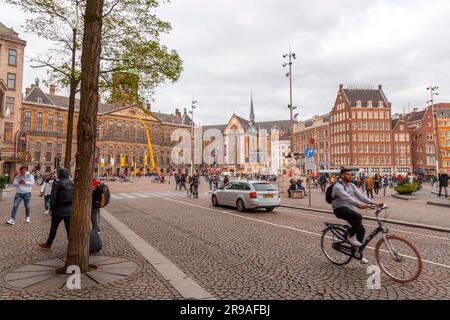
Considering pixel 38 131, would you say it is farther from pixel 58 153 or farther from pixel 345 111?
pixel 345 111

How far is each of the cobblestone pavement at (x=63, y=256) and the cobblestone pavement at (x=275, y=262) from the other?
2.18 ft

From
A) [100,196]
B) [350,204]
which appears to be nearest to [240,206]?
[100,196]

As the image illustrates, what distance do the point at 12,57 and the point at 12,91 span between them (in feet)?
15.1

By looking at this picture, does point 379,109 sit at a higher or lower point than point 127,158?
higher

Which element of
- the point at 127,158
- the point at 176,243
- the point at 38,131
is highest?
the point at 38,131

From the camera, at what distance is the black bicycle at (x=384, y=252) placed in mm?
4801

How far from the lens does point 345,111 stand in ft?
244

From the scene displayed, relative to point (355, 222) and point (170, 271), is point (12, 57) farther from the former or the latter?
point (355, 222)

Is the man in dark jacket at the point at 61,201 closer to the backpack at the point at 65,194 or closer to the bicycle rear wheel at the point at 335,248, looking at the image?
the backpack at the point at 65,194

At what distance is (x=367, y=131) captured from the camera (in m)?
73.2

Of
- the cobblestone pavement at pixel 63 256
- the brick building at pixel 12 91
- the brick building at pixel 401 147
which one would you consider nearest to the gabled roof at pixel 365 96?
the brick building at pixel 401 147

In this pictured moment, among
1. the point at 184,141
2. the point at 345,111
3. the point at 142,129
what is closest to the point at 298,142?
the point at 345,111
